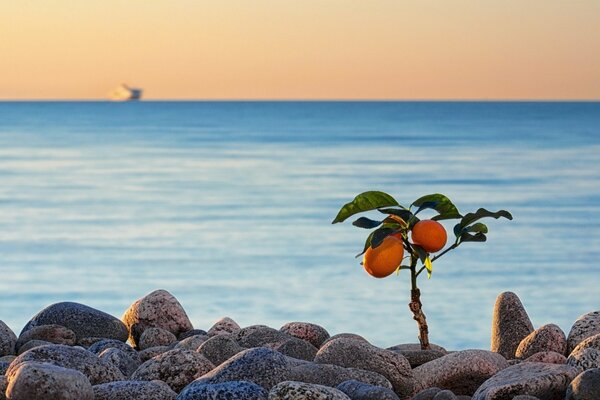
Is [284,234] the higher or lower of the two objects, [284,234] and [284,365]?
the higher

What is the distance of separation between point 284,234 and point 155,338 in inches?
Result: 419

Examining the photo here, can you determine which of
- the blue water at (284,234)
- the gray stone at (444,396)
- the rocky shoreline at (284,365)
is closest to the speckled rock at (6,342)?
the rocky shoreline at (284,365)

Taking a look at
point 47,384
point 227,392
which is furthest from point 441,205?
point 47,384

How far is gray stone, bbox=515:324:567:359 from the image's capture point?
185 inches

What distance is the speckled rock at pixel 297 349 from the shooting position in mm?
4371

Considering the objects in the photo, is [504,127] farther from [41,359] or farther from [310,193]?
[41,359]

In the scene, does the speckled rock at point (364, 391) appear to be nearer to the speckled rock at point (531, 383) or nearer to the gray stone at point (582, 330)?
the speckled rock at point (531, 383)

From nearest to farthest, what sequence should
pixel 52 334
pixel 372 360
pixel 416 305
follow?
pixel 372 360
pixel 416 305
pixel 52 334

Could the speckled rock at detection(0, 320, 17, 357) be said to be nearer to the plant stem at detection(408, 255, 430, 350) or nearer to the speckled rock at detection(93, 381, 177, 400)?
the speckled rock at detection(93, 381, 177, 400)

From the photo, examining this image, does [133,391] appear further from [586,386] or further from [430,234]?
[586,386]

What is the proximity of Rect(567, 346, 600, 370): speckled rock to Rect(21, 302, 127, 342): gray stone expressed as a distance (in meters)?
2.21

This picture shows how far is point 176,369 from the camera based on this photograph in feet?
12.9

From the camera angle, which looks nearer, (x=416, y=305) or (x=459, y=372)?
(x=459, y=372)

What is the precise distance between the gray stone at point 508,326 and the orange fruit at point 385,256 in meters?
1.21
